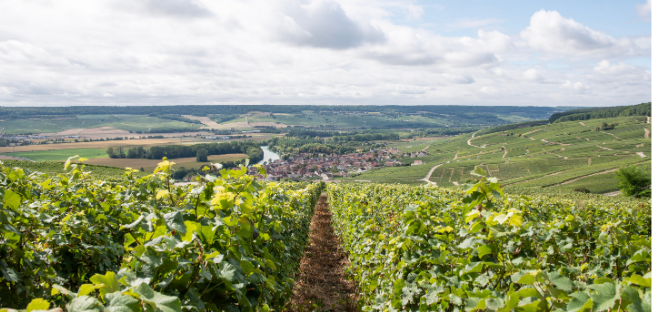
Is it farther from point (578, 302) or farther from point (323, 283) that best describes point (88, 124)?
point (578, 302)

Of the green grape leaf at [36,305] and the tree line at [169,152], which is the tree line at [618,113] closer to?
the tree line at [169,152]

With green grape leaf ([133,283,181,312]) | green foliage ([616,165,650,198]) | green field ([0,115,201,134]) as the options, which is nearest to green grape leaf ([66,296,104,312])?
green grape leaf ([133,283,181,312])

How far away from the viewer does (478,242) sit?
7.87 feet

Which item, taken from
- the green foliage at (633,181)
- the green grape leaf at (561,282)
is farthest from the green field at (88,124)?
the green grape leaf at (561,282)

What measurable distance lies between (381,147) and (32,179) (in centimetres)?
16246

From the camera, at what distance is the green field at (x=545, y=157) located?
70.9 m

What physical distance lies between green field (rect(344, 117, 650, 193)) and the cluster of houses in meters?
8.13

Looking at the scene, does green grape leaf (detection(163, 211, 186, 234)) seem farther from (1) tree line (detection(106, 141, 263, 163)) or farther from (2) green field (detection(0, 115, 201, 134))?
(2) green field (detection(0, 115, 201, 134))

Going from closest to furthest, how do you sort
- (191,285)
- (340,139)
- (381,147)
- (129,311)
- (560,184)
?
(129,311), (191,285), (560,184), (381,147), (340,139)

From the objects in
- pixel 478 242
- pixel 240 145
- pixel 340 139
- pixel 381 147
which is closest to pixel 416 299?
pixel 478 242

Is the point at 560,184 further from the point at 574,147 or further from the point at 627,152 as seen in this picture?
the point at 574,147

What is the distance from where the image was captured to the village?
95.6 meters

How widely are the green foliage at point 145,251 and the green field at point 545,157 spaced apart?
71135 mm

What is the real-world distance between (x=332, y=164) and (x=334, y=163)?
1767mm
